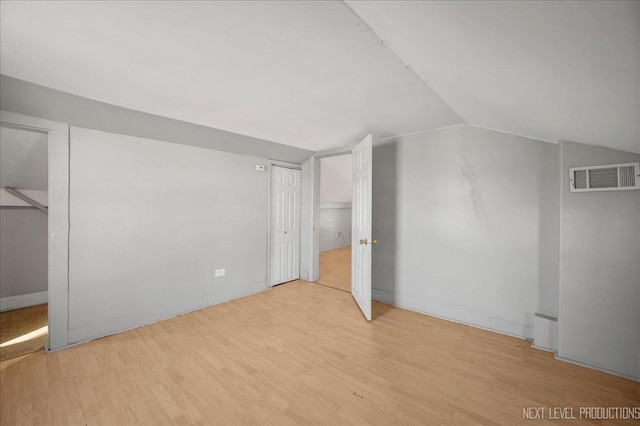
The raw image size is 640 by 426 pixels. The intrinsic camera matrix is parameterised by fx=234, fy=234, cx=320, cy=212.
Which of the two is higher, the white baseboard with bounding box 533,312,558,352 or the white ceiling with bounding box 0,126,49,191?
the white ceiling with bounding box 0,126,49,191

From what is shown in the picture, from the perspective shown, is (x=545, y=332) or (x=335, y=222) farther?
(x=335, y=222)

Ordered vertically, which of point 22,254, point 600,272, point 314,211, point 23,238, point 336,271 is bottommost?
point 336,271

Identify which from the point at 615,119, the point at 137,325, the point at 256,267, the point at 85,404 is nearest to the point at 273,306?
the point at 256,267

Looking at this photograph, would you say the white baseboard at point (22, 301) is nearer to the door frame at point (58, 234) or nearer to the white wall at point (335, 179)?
the door frame at point (58, 234)

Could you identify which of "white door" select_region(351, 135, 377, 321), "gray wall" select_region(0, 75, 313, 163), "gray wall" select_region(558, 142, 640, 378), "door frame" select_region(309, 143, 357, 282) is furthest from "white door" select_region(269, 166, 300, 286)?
"gray wall" select_region(558, 142, 640, 378)

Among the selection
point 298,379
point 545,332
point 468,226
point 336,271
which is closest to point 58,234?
point 298,379

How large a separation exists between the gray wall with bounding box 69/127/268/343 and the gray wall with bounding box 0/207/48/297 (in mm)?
2059

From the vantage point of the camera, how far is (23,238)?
3320 mm

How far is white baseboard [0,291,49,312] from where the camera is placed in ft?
10.3

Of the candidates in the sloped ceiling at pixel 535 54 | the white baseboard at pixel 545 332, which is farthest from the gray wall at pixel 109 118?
the white baseboard at pixel 545 332

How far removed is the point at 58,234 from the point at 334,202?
6095mm

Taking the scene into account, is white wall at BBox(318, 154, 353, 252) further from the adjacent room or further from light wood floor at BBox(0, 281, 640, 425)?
light wood floor at BBox(0, 281, 640, 425)

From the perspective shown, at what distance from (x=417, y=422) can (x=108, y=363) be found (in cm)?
247

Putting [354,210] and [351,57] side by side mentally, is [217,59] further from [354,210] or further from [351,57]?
[354,210]
